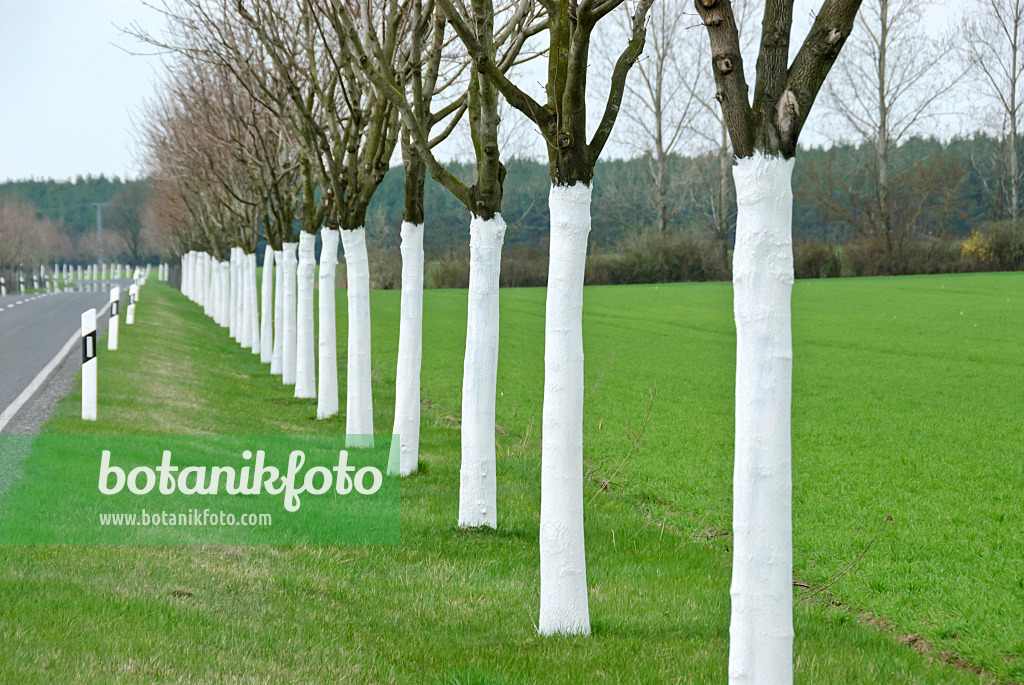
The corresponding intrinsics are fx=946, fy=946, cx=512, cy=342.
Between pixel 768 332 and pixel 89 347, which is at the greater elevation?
pixel 768 332

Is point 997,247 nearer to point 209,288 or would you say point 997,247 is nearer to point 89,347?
point 209,288

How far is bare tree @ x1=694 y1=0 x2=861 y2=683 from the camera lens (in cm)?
348

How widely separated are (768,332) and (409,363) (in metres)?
6.39

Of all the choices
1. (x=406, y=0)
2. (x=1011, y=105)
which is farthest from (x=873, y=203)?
(x=406, y=0)

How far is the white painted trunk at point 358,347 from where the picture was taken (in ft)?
35.5

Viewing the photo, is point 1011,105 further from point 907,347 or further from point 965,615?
point 965,615

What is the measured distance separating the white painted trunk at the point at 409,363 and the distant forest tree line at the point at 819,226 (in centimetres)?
3674

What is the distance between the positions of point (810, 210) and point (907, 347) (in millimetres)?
41842

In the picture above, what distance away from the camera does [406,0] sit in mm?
9930

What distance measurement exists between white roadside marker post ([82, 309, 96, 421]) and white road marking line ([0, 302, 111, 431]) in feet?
2.72

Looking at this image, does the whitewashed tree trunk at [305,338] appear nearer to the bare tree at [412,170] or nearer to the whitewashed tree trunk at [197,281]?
the bare tree at [412,170]

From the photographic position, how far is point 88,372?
10.5m

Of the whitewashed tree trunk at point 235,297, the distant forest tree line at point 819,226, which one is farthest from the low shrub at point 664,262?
the whitewashed tree trunk at point 235,297

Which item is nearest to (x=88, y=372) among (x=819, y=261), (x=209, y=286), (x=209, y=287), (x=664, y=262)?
(x=209, y=287)
